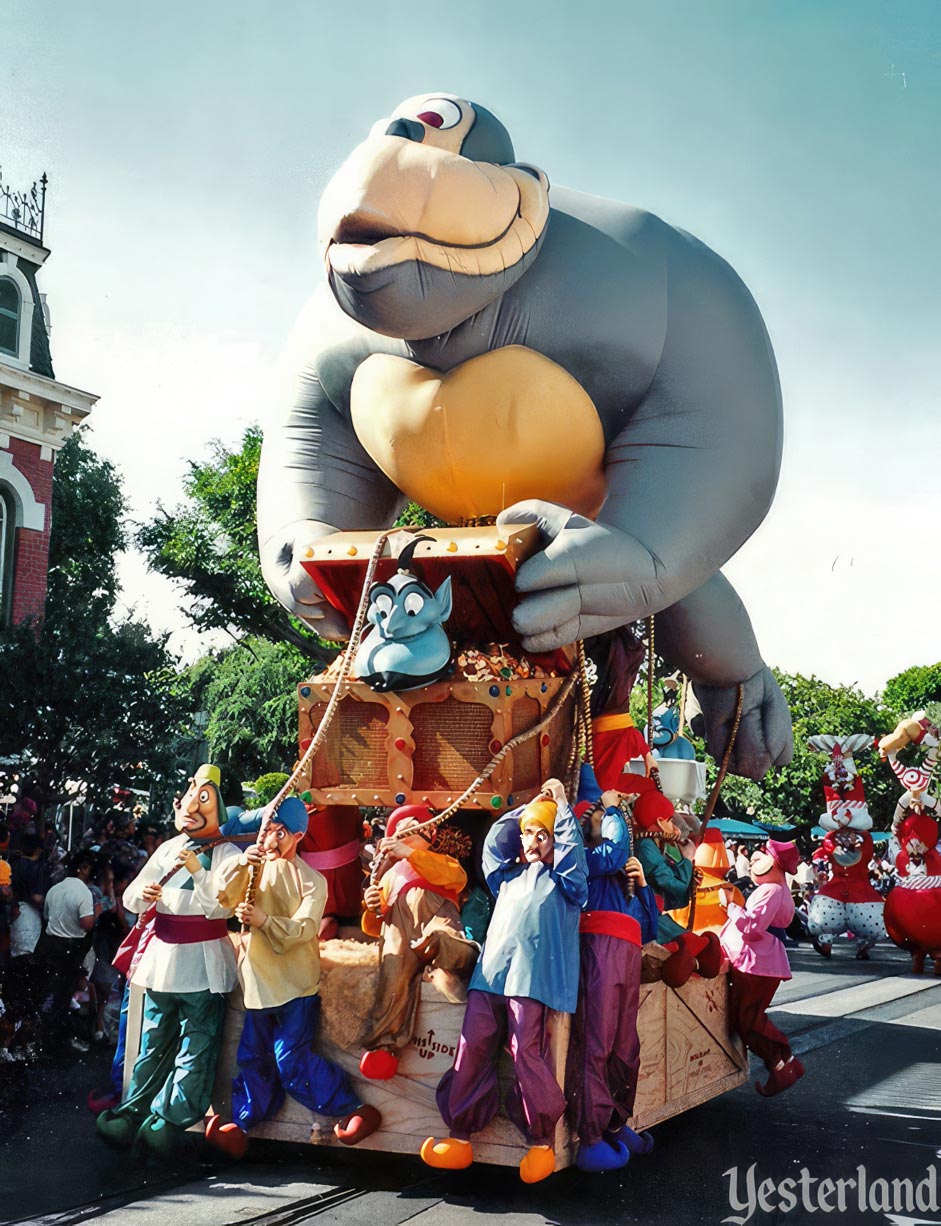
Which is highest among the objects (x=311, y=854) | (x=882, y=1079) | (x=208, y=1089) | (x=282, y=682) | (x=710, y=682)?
(x=282, y=682)

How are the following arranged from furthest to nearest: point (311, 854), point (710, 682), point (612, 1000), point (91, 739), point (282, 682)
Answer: point (282, 682)
point (91, 739)
point (710, 682)
point (311, 854)
point (612, 1000)

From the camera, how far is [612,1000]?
195 inches

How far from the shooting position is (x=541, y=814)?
4.97 m

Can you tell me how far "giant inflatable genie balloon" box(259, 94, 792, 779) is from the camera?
5695mm

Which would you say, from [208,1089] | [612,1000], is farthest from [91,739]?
[612,1000]

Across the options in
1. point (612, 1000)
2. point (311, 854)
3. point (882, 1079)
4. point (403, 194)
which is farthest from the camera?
point (882, 1079)

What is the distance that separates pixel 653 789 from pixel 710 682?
5.56 feet

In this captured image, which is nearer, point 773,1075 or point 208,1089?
point 208,1089

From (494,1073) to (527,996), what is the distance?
351 millimetres

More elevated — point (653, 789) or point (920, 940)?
point (653, 789)

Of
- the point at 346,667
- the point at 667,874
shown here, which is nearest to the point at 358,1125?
the point at 667,874

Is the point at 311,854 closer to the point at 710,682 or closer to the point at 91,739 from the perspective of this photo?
the point at 710,682

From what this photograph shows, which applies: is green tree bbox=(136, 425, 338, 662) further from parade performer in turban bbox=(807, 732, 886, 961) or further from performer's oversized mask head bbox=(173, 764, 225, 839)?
performer's oversized mask head bbox=(173, 764, 225, 839)

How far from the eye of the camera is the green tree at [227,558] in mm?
18375
